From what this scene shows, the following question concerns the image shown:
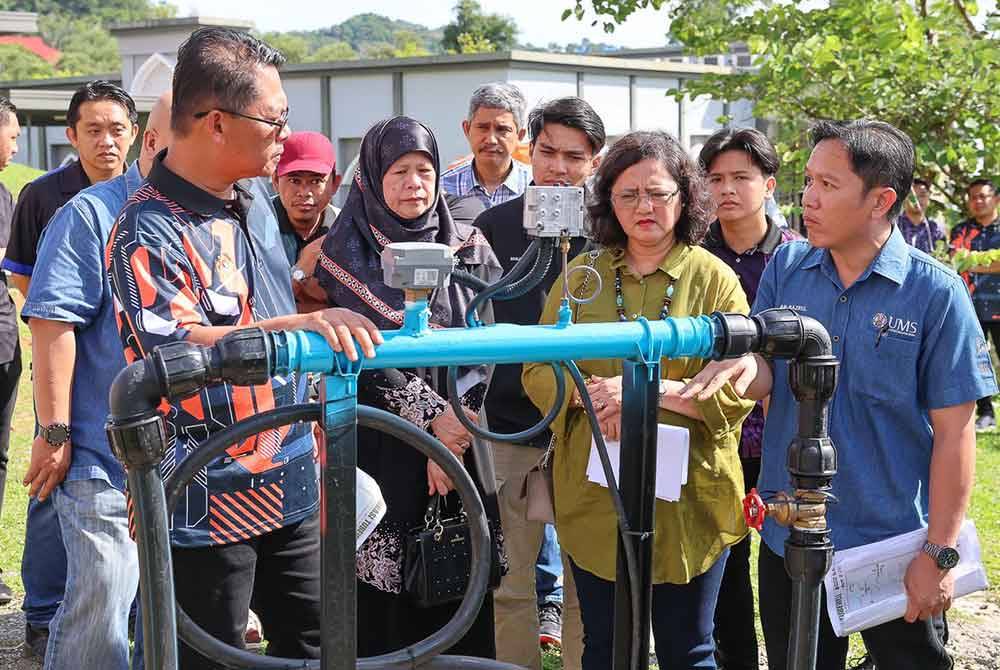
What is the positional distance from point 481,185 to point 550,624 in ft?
6.06

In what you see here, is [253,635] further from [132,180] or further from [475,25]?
[475,25]

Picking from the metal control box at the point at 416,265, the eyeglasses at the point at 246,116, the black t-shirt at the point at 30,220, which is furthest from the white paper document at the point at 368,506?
→ the black t-shirt at the point at 30,220

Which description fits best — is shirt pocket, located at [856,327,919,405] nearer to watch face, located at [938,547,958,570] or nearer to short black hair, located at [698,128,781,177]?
watch face, located at [938,547,958,570]

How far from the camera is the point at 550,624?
4445mm

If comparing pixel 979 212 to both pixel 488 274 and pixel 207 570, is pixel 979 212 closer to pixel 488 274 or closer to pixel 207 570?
pixel 488 274

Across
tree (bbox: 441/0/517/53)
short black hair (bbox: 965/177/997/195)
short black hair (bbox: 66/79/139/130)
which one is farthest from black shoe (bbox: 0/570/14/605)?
tree (bbox: 441/0/517/53)

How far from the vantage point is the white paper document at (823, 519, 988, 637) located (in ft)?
8.64

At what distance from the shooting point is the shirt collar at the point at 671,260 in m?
3.12

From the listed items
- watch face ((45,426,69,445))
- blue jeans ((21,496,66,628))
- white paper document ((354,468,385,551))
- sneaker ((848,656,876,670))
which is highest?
white paper document ((354,468,385,551))

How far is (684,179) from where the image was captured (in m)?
3.20

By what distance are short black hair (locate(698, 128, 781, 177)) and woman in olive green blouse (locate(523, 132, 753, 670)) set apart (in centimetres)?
71

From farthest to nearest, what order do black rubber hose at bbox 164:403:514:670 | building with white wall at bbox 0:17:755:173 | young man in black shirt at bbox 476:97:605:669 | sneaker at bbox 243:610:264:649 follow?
building with white wall at bbox 0:17:755:173
sneaker at bbox 243:610:264:649
young man in black shirt at bbox 476:97:605:669
black rubber hose at bbox 164:403:514:670

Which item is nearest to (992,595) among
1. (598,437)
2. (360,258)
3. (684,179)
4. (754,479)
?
(754,479)

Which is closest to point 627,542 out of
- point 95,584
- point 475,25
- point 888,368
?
point 888,368
